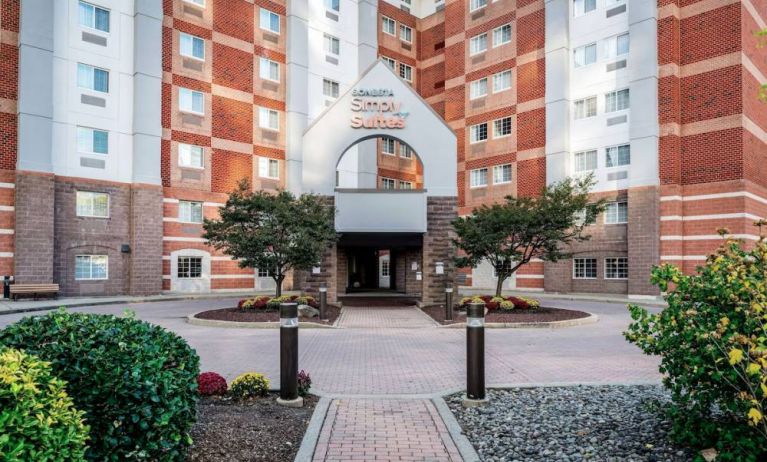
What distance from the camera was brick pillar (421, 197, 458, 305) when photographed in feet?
72.5

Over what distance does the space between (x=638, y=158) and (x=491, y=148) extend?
33.6ft

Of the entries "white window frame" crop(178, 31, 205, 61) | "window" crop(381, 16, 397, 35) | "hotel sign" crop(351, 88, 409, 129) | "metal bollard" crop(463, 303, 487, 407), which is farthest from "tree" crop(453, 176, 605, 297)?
"window" crop(381, 16, 397, 35)

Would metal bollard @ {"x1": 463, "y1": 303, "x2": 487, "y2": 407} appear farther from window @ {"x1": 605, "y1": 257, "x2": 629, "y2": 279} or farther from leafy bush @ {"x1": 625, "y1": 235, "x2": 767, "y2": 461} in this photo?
window @ {"x1": 605, "y1": 257, "x2": 629, "y2": 279}

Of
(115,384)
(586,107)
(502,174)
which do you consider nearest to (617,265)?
(586,107)

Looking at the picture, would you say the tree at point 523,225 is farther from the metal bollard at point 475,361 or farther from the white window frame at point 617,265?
the metal bollard at point 475,361

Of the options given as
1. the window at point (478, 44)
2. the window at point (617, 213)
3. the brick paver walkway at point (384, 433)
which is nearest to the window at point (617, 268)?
the window at point (617, 213)

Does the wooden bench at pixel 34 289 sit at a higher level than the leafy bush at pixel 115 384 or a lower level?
lower

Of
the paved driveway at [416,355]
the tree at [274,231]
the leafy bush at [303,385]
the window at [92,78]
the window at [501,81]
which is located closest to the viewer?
the leafy bush at [303,385]

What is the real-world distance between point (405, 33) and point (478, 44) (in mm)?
8525

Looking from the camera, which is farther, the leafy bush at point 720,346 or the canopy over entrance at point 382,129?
the canopy over entrance at point 382,129

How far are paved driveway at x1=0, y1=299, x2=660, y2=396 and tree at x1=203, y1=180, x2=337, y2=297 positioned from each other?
3530mm

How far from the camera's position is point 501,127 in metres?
35.0

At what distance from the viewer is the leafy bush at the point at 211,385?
6.57 metres

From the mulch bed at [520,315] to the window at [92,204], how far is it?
710 inches
